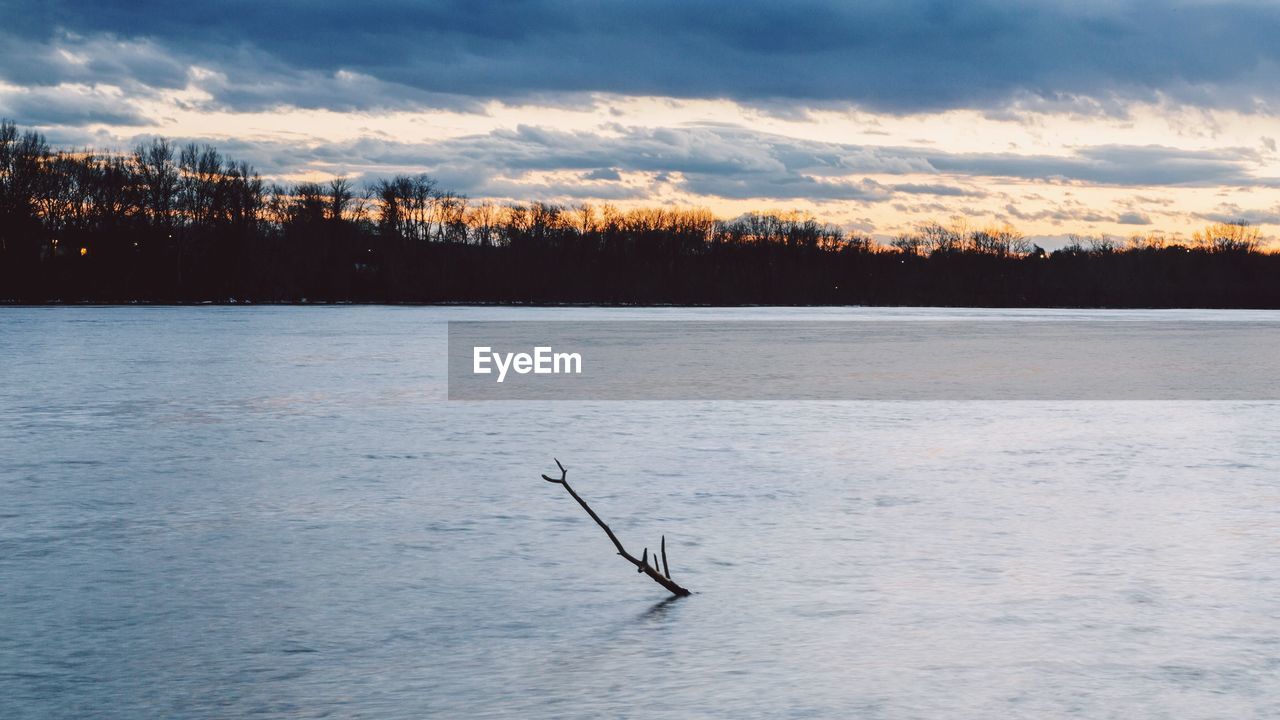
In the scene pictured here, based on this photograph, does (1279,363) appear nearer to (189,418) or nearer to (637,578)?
(189,418)

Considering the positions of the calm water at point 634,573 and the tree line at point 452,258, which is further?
the tree line at point 452,258

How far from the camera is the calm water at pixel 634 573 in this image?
418 centimetres

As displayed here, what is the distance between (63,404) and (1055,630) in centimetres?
1219

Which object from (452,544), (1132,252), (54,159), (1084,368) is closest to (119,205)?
(54,159)

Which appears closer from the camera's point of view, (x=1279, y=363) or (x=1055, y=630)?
(x=1055, y=630)

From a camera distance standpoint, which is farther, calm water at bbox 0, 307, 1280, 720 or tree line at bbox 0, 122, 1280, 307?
tree line at bbox 0, 122, 1280, 307

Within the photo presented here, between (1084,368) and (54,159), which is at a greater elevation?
(54,159)

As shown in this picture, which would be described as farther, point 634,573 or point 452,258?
point 452,258

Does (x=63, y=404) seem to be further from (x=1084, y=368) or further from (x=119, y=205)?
(x=119, y=205)

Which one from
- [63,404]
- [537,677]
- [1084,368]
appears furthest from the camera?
[1084,368]

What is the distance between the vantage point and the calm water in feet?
13.7

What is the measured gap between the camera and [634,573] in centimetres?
595

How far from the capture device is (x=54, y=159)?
75.6m

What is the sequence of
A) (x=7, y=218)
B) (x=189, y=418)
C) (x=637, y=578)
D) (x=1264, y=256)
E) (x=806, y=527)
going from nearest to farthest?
(x=637, y=578) → (x=806, y=527) → (x=189, y=418) → (x=7, y=218) → (x=1264, y=256)
